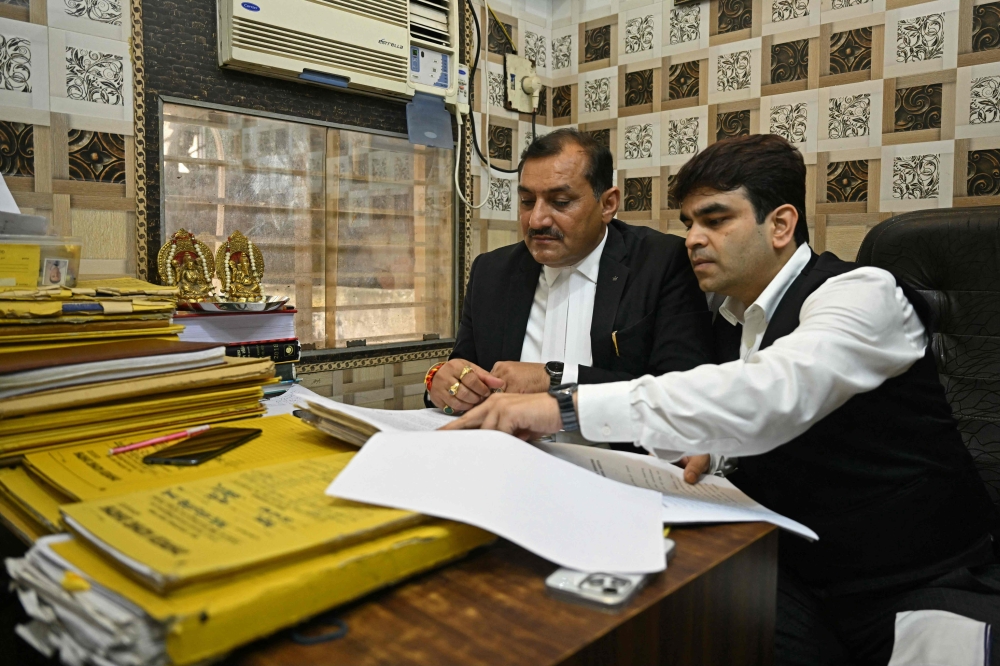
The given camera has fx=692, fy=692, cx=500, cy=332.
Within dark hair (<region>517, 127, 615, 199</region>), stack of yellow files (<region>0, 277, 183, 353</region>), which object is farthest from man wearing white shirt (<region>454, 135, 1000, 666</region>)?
stack of yellow files (<region>0, 277, 183, 353</region>)

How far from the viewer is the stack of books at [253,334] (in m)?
1.52

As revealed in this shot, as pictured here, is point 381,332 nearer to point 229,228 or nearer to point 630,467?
point 229,228

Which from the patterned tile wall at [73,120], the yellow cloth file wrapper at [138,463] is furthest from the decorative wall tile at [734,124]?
the yellow cloth file wrapper at [138,463]

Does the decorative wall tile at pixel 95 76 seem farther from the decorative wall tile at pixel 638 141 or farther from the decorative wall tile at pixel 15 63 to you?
the decorative wall tile at pixel 638 141

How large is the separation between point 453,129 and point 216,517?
2120 millimetres

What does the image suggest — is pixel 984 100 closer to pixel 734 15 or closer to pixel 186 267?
pixel 734 15

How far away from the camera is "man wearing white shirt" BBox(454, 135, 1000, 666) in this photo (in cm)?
89

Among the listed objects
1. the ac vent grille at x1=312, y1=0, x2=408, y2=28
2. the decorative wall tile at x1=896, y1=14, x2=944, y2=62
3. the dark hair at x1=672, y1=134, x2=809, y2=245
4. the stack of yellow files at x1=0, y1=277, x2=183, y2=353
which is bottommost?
the stack of yellow files at x1=0, y1=277, x2=183, y2=353

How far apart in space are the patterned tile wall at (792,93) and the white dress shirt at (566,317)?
2.58 feet

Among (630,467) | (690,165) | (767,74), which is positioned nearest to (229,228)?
(690,165)

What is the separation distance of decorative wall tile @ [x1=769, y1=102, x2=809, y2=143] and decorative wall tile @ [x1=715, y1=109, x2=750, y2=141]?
0.09m

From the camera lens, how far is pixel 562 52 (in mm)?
2799

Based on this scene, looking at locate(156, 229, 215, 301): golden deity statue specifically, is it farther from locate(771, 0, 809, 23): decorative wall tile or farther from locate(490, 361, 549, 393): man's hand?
locate(771, 0, 809, 23): decorative wall tile

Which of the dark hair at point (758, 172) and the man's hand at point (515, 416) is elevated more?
the dark hair at point (758, 172)
